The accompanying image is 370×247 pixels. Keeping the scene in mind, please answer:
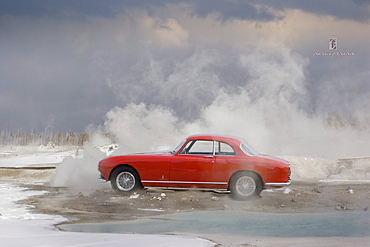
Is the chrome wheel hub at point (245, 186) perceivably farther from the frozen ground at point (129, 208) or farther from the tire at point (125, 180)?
the tire at point (125, 180)

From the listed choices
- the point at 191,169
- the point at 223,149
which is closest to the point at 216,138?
the point at 223,149

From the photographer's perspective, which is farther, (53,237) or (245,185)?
(245,185)

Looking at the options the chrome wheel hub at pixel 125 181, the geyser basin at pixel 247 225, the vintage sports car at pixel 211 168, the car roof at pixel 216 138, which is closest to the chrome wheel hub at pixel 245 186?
the vintage sports car at pixel 211 168

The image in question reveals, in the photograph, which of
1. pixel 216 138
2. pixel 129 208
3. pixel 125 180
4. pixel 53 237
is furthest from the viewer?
pixel 125 180

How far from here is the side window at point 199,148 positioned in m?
12.4

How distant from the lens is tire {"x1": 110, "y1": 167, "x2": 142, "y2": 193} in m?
12.7

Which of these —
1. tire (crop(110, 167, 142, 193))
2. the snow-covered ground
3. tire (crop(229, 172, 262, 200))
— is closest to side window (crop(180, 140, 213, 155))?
tire (crop(229, 172, 262, 200))

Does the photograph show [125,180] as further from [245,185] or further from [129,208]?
[245,185]

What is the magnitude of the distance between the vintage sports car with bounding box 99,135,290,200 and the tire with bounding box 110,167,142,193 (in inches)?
1.0

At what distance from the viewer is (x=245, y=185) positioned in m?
12.2

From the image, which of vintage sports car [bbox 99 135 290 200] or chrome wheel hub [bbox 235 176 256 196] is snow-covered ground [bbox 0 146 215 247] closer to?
vintage sports car [bbox 99 135 290 200]

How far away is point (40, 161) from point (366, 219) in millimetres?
45542

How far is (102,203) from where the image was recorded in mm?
12094

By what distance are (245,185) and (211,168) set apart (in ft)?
3.04
